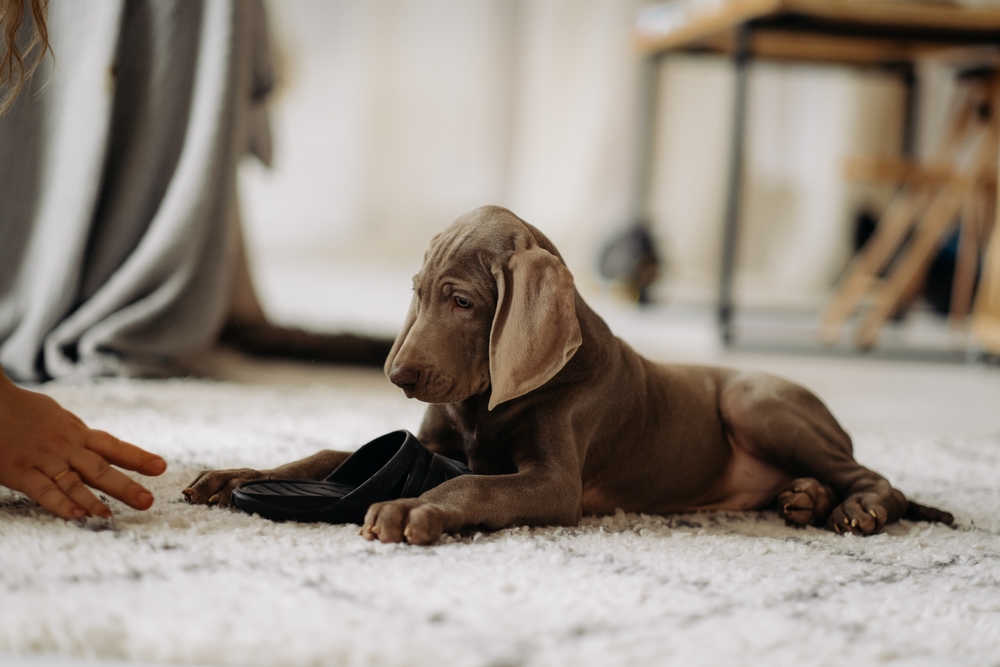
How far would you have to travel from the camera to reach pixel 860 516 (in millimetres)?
1373

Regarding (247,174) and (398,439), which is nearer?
(398,439)

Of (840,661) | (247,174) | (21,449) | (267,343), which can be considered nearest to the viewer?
(840,661)

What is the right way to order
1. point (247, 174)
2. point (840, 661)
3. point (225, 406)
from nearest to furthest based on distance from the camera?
point (840, 661) < point (225, 406) < point (247, 174)

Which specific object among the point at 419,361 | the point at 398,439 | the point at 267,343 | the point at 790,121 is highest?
the point at 790,121

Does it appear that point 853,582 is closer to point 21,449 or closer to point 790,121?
point 21,449

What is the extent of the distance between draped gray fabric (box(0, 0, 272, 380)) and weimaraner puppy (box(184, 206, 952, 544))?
1.25 metres

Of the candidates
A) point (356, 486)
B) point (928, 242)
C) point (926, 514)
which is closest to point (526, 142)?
point (928, 242)

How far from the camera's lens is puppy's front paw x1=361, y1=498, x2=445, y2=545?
1135mm

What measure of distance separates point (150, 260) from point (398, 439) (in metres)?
1.42

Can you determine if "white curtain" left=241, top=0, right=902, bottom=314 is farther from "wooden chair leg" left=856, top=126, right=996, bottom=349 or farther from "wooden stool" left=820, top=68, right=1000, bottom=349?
"wooden chair leg" left=856, top=126, right=996, bottom=349

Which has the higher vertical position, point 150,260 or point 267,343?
point 150,260

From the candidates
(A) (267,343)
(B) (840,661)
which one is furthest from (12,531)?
(A) (267,343)

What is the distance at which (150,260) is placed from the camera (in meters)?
2.46

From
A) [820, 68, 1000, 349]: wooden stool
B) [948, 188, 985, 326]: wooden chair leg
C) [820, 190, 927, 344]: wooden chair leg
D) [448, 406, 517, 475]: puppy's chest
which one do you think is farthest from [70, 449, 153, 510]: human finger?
[948, 188, 985, 326]: wooden chair leg
